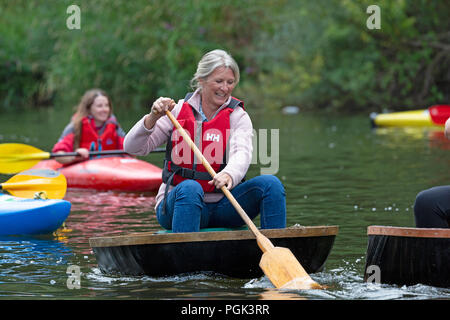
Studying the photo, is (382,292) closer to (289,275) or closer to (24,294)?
(289,275)

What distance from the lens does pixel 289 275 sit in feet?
12.8

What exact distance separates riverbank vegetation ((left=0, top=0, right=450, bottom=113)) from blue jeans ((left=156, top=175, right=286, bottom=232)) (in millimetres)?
14573

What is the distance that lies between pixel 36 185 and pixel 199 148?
2.02 metres

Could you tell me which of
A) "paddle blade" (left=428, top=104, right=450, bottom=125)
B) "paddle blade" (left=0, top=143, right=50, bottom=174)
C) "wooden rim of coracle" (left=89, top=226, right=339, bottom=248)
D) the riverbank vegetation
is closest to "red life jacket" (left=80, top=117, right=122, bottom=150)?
"paddle blade" (left=0, top=143, right=50, bottom=174)

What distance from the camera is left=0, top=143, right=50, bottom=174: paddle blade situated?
Answer: 23.0ft

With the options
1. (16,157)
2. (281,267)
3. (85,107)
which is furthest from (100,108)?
(281,267)

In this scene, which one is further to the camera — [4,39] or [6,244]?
[4,39]

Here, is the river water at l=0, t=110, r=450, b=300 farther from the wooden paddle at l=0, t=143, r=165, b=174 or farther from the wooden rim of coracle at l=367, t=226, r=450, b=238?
the wooden paddle at l=0, t=143, r=165, b=174

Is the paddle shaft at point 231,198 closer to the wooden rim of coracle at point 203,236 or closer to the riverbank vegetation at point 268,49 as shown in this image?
the wooden rim of coracle at point 203,236

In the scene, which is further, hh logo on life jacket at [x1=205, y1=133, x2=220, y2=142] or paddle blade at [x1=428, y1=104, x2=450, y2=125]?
paddle blade at [x1=428, y1=104, x2=450, y2=125]

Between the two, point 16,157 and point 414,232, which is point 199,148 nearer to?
point 414,232

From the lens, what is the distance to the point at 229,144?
443 centimetres
